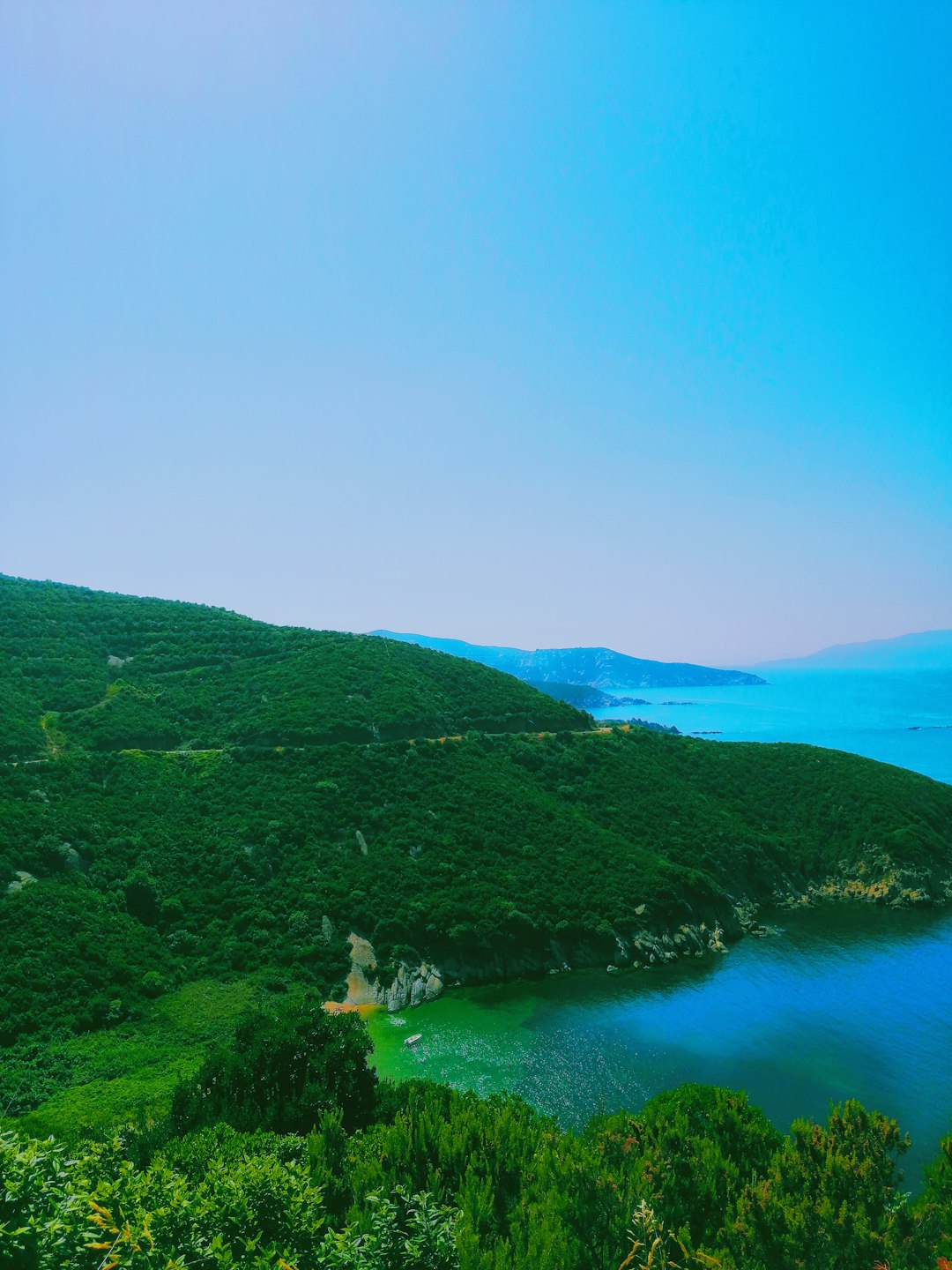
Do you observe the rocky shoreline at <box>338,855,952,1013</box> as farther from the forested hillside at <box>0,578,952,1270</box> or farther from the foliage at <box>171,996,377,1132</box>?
the foliage at <box>171,996,377,1132</box>

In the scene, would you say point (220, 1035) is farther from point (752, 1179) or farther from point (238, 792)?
point (752, 1179)

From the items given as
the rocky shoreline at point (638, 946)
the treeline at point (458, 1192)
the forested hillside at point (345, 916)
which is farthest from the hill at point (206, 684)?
the treeline at point (458, 1192)

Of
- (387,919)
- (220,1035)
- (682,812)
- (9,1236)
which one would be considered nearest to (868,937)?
(682,812)

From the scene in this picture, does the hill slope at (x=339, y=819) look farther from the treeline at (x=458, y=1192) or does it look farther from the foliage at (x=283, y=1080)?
the treeline at (x=458, y=1192)

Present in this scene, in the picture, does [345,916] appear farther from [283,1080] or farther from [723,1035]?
[723,1035]

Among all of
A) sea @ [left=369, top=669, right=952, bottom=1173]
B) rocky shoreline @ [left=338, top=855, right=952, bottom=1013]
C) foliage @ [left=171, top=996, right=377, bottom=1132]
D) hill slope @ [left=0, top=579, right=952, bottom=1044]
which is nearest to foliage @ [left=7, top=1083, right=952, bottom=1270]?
foliage @ [left=171, top=996, right=377, bottom=1132]

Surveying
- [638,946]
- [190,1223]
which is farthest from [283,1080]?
[638,946]

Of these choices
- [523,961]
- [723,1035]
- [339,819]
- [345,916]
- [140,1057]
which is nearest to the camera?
[140,1057]
